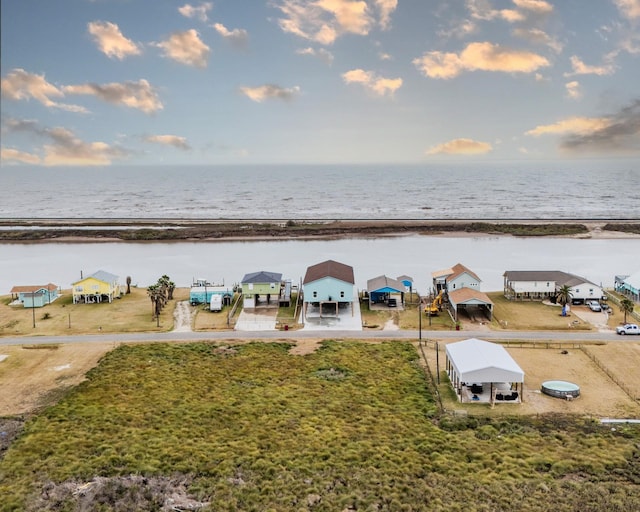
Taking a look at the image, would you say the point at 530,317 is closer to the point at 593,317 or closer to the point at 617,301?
the point at 593,317

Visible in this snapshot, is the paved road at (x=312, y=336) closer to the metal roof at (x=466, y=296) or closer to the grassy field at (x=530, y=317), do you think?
the grassy field at (x=530, y=317)

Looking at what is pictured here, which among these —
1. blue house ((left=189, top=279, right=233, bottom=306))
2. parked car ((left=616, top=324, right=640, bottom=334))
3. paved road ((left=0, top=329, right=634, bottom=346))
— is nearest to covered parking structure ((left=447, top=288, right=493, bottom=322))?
paved road ((left=0, top=329, right=634, bottom=346))

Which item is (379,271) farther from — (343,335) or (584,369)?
(584,369)

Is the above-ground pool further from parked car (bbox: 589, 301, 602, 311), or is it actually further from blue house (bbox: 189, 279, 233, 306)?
blue house (bbox: 189, 279, 233, 306)

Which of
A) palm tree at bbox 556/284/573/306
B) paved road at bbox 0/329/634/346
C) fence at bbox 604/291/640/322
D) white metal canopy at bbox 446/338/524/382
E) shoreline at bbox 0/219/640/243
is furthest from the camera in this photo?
shoreline at bbox 0/219/640/243

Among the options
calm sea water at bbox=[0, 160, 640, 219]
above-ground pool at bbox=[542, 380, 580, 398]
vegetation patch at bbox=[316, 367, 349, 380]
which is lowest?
vegetation patch at bbox=[316, 367, 349, 380]

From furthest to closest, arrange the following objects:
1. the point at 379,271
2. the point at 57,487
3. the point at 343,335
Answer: the point at 379,271, the point at 343,335, the point at 57,487

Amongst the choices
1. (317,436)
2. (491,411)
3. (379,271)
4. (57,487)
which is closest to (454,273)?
(379,271)

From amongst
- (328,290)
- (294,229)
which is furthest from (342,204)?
(328,290)

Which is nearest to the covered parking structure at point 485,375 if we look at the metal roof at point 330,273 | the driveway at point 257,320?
the metal roof at point 330,273
